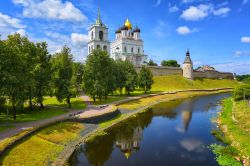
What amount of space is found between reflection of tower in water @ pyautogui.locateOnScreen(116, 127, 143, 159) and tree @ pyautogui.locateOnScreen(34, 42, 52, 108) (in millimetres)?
15992

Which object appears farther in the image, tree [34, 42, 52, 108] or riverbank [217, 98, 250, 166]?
tree [34, 42, 52, 108]

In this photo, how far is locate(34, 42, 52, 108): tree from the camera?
35875 mm

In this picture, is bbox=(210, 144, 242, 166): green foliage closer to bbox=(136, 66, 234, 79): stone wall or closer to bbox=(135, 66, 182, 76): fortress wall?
bbox=(136, 66, 234, 79): stone wall

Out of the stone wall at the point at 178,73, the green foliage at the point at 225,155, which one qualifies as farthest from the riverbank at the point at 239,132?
the stone wall at the point at 178,73

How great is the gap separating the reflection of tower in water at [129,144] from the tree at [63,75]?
45.5ft

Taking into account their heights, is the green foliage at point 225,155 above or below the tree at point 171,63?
below

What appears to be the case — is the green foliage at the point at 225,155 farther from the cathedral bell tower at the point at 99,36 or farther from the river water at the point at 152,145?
the cathedral bell tower at the point at 99,36

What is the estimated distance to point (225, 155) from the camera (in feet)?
67.2

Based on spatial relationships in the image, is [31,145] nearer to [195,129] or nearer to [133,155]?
[133,155]

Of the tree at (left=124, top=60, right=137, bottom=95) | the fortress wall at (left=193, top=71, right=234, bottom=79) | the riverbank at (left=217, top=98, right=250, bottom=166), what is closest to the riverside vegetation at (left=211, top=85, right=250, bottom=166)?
the riverbank at (left=217, top=98, right=250, bottom=166)

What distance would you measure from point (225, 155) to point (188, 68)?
3236 inches

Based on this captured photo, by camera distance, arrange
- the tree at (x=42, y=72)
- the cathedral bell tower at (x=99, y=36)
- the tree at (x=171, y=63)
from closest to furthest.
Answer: the tree at (x=42, y=72) < the cathedral bell tower at (x=99, y=36) < the tree at (x=171, y=63)

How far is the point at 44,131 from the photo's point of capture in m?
25.1

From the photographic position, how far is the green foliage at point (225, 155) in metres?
19.0
